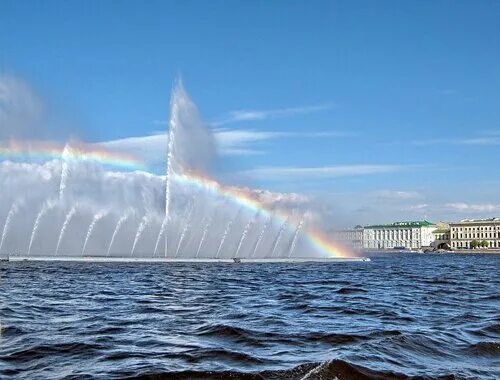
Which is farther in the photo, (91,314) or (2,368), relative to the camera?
(91,314)

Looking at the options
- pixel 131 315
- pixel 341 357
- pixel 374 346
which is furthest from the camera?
pixel 131 315

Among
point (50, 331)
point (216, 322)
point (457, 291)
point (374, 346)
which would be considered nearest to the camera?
point (374, 346)

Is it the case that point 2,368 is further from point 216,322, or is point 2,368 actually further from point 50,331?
point 216,322

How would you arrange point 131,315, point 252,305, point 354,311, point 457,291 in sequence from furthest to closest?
point 457,291 < point 252,305 < point 354,311 < point 131,315

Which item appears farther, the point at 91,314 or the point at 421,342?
the point at 91,314

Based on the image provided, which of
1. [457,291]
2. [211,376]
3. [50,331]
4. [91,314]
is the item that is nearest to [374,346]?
[211,376]

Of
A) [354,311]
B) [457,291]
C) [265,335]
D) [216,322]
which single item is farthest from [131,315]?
[457,291]

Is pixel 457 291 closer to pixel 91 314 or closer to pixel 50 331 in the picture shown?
pixel 91 314

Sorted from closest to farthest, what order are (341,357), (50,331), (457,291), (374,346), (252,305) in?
(341,357)
(374,346)
(50,331)
(252,305)
(457,291)
